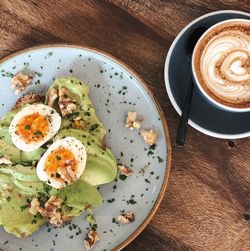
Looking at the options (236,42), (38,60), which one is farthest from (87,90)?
(236,42)

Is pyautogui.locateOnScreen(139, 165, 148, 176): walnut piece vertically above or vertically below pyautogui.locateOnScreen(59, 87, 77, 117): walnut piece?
below

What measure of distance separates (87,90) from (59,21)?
0.27 m

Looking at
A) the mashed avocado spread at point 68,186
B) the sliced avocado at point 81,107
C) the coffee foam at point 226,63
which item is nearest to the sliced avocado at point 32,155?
the mashed avocado spread at point 68,186

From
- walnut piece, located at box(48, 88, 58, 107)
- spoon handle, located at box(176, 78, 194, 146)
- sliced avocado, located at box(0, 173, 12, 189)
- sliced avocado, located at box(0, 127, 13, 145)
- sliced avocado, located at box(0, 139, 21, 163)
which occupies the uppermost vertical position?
spoon handle, located at box(176, 78, 194, 146)

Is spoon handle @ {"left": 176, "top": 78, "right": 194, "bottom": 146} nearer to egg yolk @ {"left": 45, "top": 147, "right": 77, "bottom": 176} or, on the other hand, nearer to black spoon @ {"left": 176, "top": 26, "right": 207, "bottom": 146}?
black spoon @ {"left": 176, "top": 26, "right": 207, "bottom": 146}

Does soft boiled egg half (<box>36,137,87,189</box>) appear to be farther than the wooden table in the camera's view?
No

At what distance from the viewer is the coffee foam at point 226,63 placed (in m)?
1.51

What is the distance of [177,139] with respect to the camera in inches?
63.5

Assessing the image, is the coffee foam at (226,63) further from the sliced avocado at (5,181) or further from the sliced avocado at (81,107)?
the sliced avocado at (5,181)

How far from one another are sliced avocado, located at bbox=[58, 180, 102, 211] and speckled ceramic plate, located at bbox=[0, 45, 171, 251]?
0.23ft

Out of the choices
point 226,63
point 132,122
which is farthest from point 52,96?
point 226,63

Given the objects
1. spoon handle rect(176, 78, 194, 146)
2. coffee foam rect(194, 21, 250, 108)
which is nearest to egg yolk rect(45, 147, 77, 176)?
spoon handle rect(176, 78, 194, 146)

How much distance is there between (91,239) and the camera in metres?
1.63

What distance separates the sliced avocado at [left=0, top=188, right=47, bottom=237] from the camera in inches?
62.5
